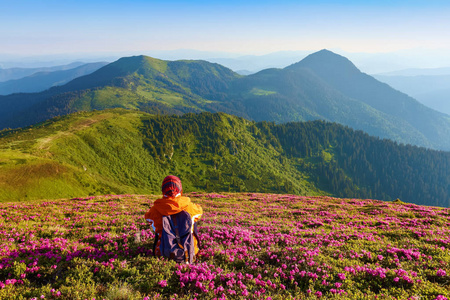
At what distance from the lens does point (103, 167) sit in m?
121

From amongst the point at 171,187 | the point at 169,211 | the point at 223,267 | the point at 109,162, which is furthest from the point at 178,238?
the point at 109,162

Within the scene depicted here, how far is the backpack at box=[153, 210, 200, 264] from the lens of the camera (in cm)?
838

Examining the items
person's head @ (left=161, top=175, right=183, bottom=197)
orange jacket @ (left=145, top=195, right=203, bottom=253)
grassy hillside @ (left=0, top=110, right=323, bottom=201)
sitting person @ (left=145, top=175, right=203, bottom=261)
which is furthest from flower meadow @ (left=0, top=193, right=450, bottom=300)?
grassy hillside @ (left=0, top=110, right=323, bottom=201)

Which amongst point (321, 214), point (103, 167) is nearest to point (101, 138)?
point (103, 167)

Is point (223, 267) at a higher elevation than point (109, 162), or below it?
higher

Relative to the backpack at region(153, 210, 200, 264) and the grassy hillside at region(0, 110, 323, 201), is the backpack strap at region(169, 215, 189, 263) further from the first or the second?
the grassy hillside at region(0, 110, 323, 201)

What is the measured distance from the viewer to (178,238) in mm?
8508

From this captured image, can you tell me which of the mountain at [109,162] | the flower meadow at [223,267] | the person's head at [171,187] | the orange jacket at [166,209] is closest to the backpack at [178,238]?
the orange jacket at [166,209]

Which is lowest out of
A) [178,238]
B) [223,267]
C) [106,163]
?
[106,163]

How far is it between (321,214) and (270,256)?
1406 centimetres

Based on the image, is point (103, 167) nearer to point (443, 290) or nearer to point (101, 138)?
point (101, 138)

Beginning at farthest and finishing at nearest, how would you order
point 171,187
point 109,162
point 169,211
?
point 109,162 → point 171,187 → point 169,211

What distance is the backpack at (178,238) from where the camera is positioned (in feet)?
A: 27.5

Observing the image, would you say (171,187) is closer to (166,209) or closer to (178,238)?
(166,209)
